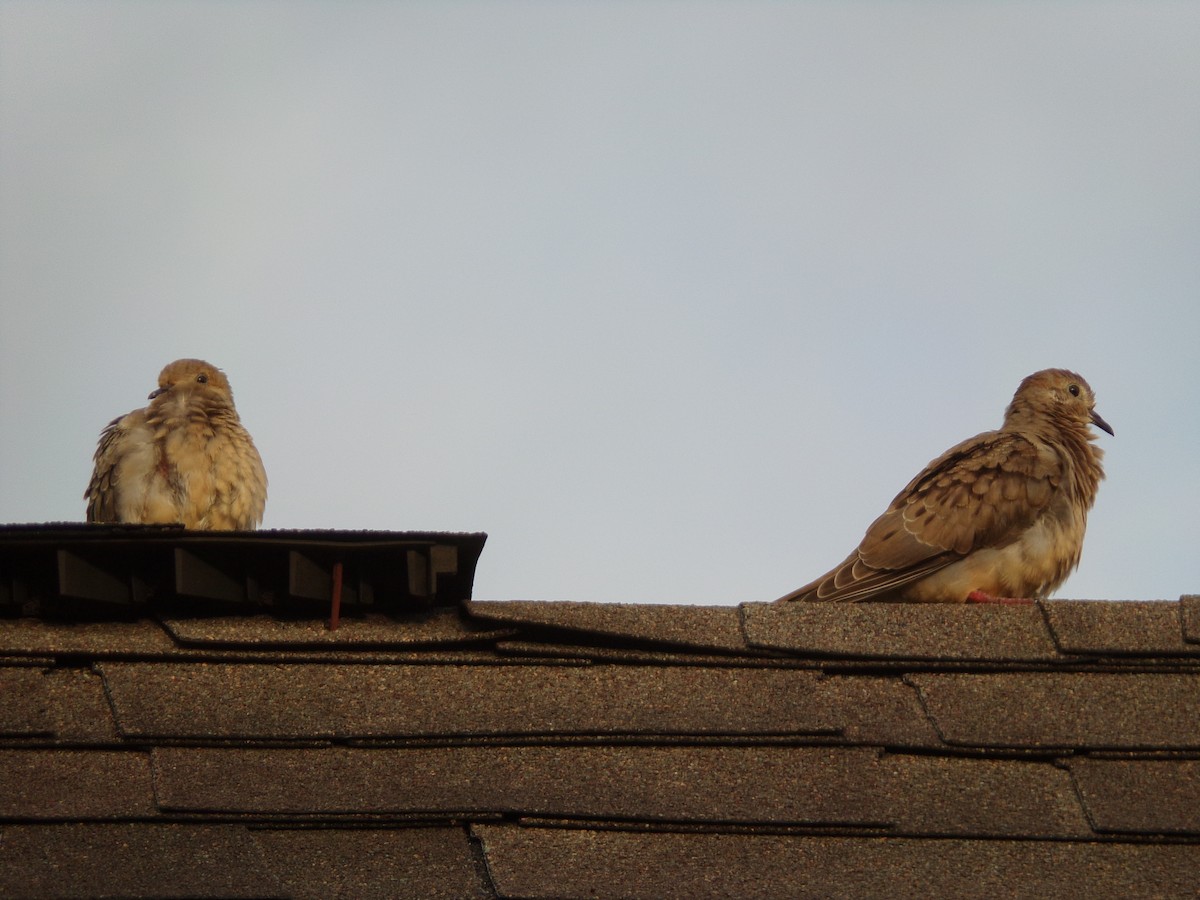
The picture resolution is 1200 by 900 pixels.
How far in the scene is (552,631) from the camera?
131 inches

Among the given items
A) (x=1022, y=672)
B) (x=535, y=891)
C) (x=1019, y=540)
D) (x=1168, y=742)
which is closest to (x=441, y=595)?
(x=535, y=891)

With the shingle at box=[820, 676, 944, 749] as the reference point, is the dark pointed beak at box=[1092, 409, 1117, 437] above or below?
above

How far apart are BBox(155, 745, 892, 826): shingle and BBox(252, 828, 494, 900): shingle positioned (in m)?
0.05

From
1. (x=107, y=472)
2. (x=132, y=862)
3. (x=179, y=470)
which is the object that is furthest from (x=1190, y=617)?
(x=107, y=472)

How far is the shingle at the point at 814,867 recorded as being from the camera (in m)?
2.72

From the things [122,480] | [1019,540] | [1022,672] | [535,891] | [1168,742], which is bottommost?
[535,891]

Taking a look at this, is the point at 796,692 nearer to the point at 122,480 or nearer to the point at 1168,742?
the point at 1168,742

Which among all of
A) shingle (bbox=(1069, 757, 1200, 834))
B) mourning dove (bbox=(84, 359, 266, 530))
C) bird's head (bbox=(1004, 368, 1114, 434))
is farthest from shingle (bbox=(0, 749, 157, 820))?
bird's head (bbox=(1004, 368, 1114, 434))

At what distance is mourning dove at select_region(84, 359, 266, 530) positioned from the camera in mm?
6234

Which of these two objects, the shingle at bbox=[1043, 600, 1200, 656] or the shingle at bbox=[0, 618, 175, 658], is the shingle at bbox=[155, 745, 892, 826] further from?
the shingle at bbox=[1043, 600, 1200, 656]

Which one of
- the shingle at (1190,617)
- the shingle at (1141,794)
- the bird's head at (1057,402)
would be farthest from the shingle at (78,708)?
the bird's head at (1057,402)

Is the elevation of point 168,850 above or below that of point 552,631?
below

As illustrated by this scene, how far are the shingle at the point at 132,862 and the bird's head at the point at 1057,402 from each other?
15.9ft

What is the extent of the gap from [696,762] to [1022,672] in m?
0.81
